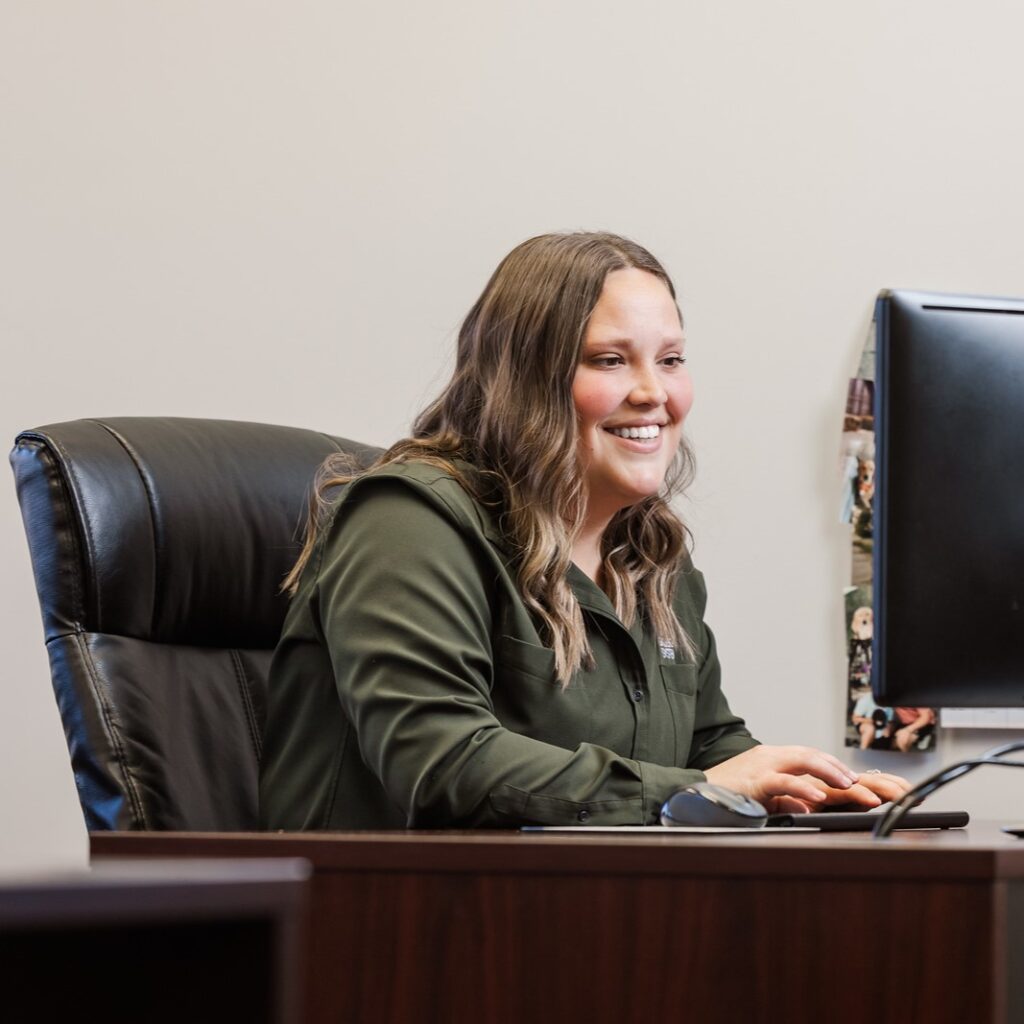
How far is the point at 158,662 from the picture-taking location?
144 centimetres

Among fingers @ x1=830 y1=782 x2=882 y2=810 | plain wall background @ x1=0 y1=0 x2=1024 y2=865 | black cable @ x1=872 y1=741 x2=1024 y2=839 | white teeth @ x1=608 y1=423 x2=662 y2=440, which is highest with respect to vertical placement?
plain wall background @ x1=0 y1=0 x2=1024 y2=865

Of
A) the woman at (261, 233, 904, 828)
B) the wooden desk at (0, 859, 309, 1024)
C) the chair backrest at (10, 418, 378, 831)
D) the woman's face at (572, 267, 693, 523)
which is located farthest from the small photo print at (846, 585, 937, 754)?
the wooden desk at (0, 859, 309, 1024)

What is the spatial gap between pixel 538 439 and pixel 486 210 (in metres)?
0.83

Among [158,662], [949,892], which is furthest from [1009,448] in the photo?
[158,662]

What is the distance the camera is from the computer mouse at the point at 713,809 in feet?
3.26

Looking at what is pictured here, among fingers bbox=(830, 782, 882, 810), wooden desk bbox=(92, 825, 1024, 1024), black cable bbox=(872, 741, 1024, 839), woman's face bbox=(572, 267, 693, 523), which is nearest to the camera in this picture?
wooden desk bbox=(92, 825, 1024, 1024)

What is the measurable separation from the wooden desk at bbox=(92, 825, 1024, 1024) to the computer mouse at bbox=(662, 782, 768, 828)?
144mm

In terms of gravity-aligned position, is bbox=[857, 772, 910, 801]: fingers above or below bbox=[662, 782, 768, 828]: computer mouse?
below

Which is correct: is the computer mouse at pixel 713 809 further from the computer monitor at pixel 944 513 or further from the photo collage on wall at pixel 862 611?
the photo collage on wall at pixel 862 611

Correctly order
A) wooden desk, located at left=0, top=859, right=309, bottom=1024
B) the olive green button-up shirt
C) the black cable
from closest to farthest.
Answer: wooden desk, located at left=0, top=859, right=309, bottom=1024, the black cable, the olive green button-up shirt

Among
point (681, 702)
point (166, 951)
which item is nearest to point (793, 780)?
point (681, 702)

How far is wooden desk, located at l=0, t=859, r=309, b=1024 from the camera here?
1.27 ft

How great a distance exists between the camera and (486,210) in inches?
88.7

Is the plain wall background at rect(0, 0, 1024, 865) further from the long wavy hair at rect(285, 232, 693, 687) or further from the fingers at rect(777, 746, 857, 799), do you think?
the fingers at rect(777, 746, 857, 799)
